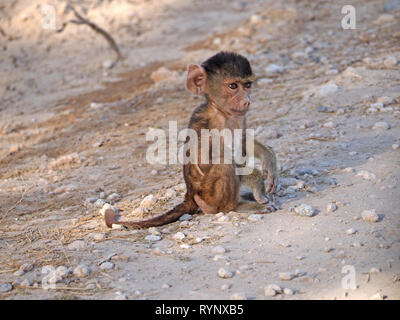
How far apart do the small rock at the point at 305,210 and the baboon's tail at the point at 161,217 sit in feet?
3.00

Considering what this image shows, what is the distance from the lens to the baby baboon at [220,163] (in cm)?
495

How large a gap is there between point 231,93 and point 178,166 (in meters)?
1.69

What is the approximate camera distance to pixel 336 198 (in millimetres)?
4836

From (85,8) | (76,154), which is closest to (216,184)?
(76,154)

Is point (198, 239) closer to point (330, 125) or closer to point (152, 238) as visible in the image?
point (152, 238)

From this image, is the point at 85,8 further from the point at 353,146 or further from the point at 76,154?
the point at 353,146

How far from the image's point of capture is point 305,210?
183 inches

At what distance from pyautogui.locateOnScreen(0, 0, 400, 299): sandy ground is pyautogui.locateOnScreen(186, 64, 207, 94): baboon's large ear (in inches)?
41.8

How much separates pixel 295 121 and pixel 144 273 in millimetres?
3358

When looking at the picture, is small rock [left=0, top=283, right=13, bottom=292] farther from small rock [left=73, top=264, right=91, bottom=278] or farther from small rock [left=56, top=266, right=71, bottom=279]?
small rock [left=73, top=264, right=91, bottom=278]

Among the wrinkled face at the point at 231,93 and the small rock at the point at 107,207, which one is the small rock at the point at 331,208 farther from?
the small rock at the point at 107,207

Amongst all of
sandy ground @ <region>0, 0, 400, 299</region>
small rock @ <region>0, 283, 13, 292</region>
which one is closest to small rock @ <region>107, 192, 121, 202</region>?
sandy ground @ <region>0, 0, 400, 299</region>

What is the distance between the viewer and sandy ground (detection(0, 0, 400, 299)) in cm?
396

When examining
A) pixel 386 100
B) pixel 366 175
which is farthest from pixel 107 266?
pixel 386 100
